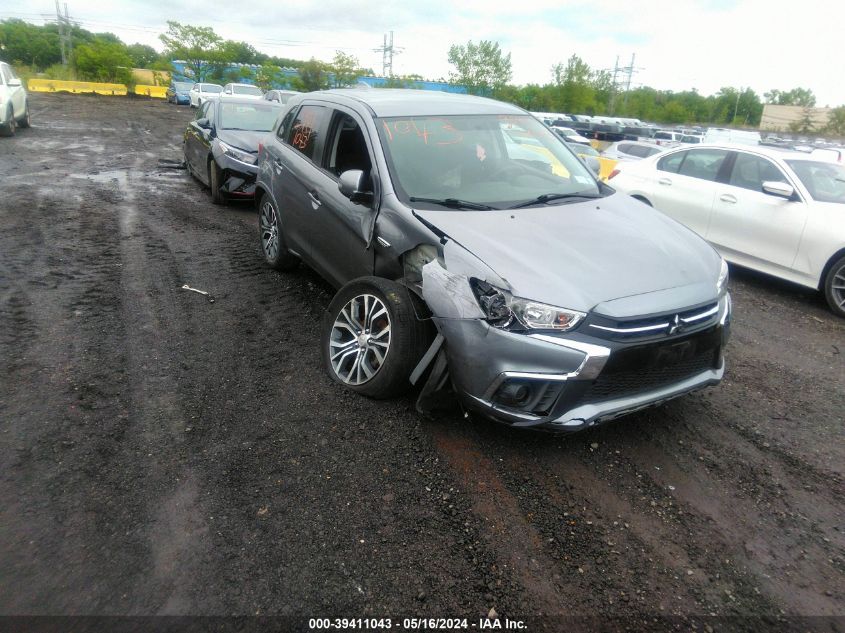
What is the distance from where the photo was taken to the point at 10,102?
52.0 feet

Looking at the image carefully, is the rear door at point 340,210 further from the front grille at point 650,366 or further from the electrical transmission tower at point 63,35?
the electrical transmission tower at point 63,35

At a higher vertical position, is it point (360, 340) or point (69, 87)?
point (69, 87)

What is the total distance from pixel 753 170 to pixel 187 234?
6.97 meters

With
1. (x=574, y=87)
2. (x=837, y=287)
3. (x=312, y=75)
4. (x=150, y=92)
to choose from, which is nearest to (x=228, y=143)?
(x=837, y=287)

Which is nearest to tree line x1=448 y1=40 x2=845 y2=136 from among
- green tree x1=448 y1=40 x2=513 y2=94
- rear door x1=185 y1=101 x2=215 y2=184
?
green tree x1=448 y1=40 x2=513 y2=94

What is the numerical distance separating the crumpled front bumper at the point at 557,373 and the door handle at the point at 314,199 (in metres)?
2.04

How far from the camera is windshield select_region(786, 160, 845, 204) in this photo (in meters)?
6.45

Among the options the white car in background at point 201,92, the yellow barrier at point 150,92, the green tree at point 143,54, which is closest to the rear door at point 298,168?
the white car in background at point 201,92

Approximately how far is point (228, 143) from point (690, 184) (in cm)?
678

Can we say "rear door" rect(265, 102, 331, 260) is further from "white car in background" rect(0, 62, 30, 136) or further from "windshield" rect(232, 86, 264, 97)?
"windshield" rect(232, 86, 264, 97)

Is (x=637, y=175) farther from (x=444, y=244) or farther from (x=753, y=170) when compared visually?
(x=444, y=244)

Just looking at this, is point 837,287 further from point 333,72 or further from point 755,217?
point 333,72

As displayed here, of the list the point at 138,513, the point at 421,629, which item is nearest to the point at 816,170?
the point at 421,629

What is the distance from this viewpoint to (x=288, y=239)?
5.68 meters
